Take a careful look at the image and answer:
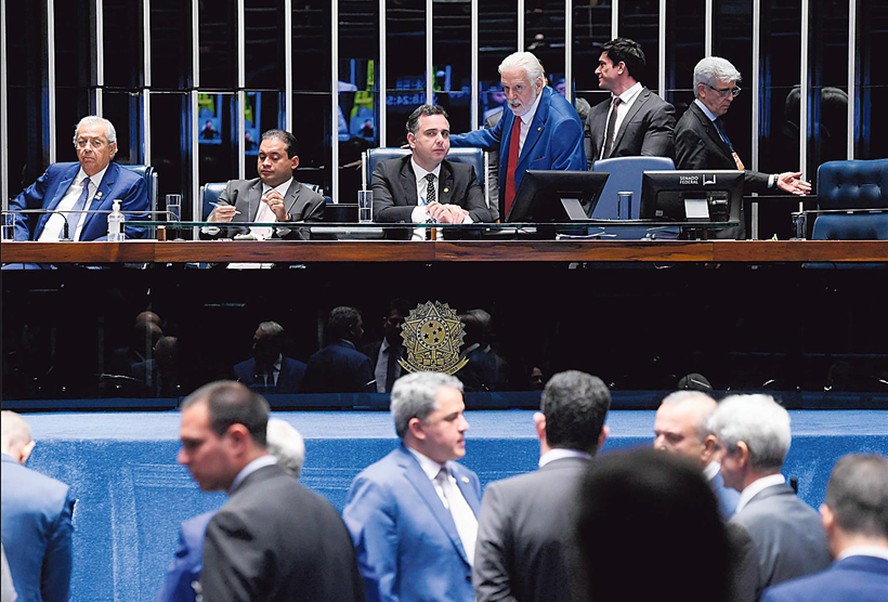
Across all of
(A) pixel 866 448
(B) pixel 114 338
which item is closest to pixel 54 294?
(B) pixel 114 338

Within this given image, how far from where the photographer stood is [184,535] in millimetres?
3059

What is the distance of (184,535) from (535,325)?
9.25 ft

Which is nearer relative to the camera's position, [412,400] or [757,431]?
[757,431]

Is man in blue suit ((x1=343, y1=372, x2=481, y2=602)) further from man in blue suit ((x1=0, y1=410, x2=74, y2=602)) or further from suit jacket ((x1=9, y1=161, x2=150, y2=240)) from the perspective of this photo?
suit jacket ((x1=9, y1=161, x2=150, y2=240))

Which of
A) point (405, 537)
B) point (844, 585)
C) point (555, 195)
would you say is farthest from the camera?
point (555, 195)

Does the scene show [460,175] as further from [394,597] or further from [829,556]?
[829,556]

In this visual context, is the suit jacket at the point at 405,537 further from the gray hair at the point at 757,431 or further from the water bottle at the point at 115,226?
the water bottle at the point at 115,226

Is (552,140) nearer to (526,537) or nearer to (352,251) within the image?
(352,251)

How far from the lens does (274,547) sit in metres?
2.85

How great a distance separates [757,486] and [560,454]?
0.48 m

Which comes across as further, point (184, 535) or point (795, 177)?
point (795, 177)

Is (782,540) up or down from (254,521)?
down

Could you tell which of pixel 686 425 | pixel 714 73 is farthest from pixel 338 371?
pixel 714 73

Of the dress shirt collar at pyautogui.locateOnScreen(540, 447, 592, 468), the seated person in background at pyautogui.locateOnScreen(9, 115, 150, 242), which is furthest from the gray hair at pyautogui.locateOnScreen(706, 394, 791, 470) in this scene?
the seated person in background at pyautogui.locateOnScreen(9, 115, 150, 242)
